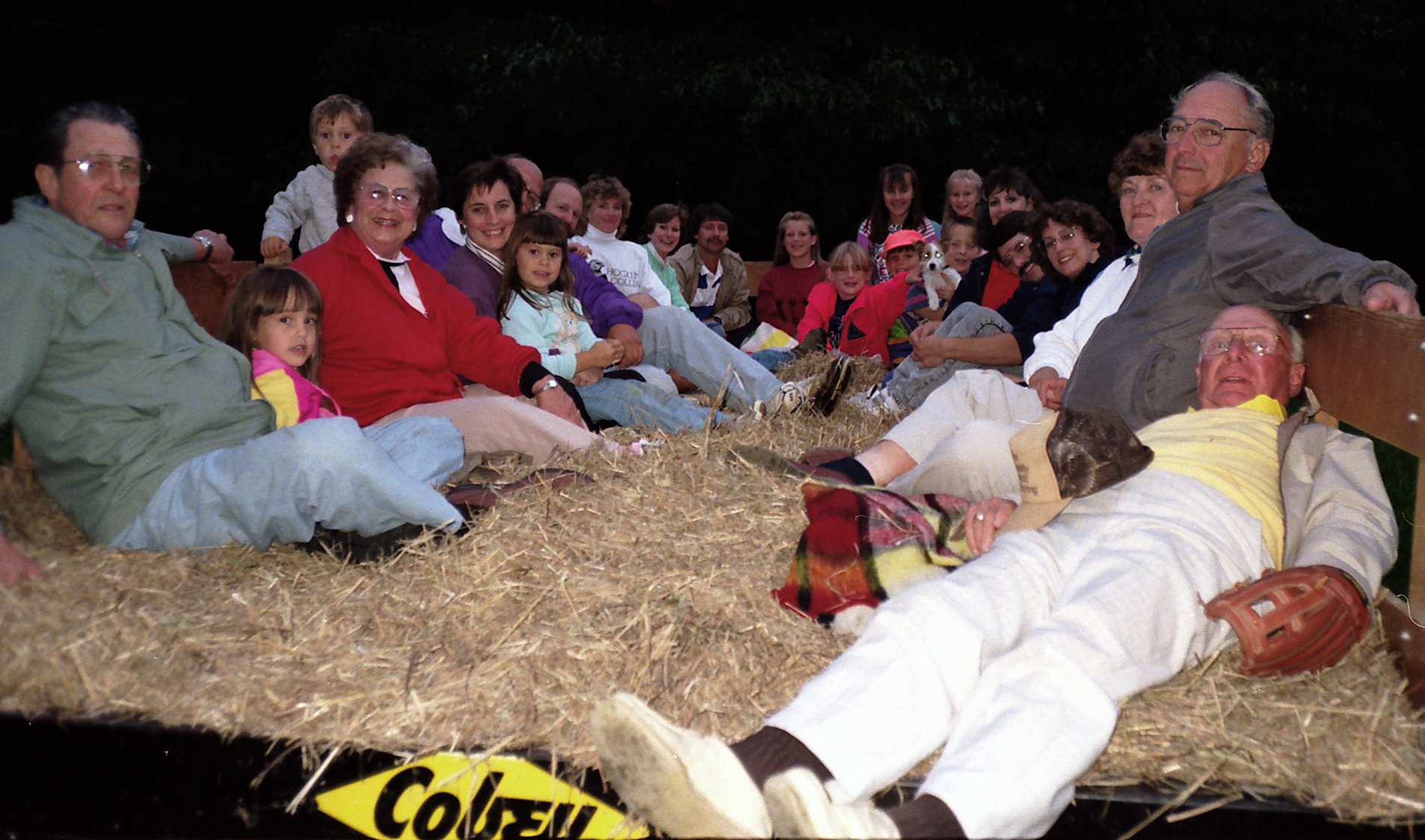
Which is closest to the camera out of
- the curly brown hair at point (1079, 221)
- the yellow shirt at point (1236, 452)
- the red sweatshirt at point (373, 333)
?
the yellow shirt at point (1236, 452)

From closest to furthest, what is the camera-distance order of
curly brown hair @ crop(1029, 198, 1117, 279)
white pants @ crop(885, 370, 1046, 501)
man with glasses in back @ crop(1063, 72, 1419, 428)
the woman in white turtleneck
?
man with glasses in back @ crop(1063, 72, 1419, 428) < white pants @ crop(885, 370, 1046, 501) < curly brown hair @ crop(1029, 198, 1117, 279) < the woman in white turtleneck

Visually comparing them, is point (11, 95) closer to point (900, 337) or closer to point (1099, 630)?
point (900, 337)

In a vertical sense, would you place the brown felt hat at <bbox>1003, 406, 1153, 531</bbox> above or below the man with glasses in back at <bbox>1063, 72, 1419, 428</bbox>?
below

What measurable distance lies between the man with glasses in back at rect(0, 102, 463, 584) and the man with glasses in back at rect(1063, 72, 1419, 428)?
2.02m

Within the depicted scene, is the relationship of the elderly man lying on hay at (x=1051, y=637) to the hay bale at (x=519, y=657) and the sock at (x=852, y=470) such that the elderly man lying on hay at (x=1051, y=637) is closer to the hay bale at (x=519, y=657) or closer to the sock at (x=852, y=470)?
the hay bale at (x=519, y=657)

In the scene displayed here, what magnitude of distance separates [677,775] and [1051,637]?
0.77m

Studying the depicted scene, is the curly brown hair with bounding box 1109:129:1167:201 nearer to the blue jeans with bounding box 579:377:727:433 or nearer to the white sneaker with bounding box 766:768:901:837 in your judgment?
the blue jeans with bounding box 579:377:727:433

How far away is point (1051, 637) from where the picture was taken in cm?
196

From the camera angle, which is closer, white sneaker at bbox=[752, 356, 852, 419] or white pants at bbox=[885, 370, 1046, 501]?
white pants at bbox=[885, 370, 1046, 501]

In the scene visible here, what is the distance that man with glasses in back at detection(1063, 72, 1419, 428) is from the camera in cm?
286

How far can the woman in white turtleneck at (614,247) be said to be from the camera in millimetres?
6332

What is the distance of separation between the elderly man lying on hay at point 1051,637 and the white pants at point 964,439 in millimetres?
475

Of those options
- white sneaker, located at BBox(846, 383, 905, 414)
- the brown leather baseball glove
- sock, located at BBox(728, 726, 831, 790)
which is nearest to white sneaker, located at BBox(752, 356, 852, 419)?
white sneaker, located at BBox(846, 383, 905, 414)

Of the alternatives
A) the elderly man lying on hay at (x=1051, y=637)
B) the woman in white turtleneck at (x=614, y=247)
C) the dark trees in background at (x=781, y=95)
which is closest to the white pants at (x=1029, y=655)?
the elderly man lying on hay at (x=1051, y=637)
